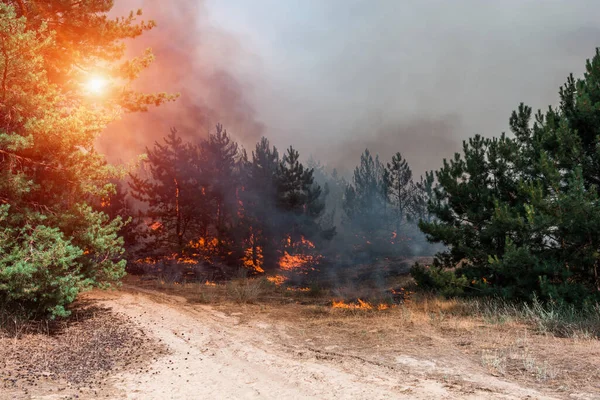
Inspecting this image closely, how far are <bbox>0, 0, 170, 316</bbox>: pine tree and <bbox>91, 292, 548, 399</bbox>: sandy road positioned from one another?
2500 mm

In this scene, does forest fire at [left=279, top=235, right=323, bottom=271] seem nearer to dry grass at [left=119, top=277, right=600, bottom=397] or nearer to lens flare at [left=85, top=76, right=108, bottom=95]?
dry grass at [left=119, top=277, right=600, bottom=397]

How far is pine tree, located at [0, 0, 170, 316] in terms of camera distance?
7.04 meters

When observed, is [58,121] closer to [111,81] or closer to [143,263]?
[111,81]

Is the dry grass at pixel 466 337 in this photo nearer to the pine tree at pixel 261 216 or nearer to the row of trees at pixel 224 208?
the row of trees at pixel 224 208

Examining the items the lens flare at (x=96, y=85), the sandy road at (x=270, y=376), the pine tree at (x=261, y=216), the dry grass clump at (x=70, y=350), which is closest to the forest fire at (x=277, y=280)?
the pine tree at (x=261, y=216)

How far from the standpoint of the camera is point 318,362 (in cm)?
636

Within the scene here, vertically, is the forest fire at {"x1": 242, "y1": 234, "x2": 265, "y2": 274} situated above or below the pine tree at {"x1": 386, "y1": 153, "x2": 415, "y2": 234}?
below

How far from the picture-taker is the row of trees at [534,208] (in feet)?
33.4

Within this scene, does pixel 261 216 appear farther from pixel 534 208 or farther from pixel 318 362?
pixel 318 362

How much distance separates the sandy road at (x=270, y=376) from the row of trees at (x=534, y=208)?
6.48m

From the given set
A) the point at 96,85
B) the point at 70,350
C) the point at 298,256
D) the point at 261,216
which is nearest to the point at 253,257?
the point at 261,216

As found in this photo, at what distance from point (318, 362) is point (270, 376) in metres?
1.06

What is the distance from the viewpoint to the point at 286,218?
38938 mm

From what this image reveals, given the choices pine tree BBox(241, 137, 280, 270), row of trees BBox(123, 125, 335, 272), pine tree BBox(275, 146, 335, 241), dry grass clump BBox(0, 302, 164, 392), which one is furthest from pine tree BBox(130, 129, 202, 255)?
dry grass clump BBox(0, 302, 164, 392)
